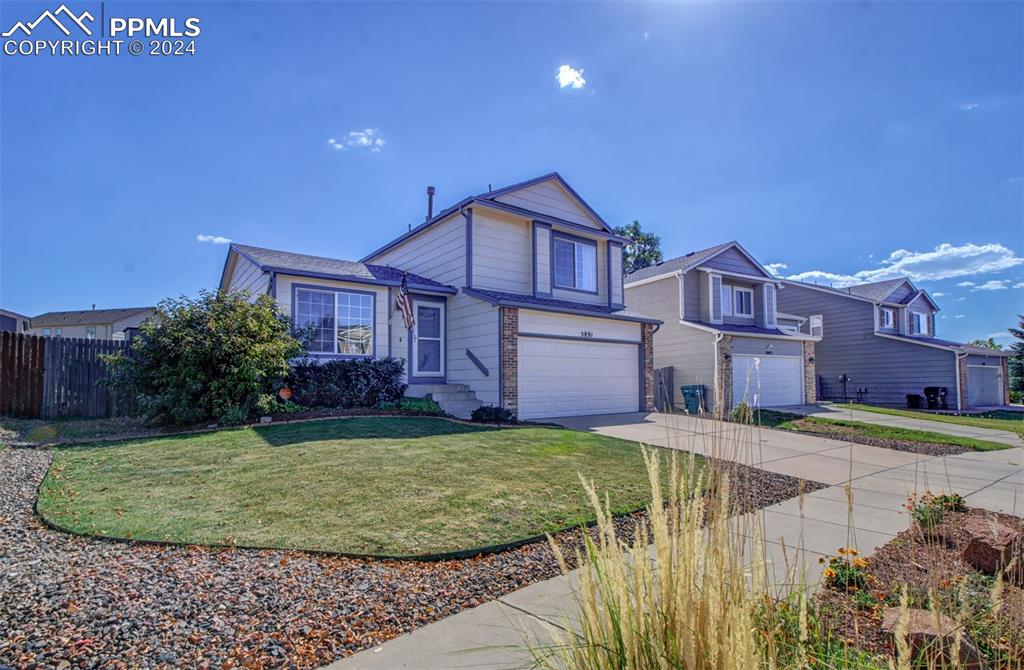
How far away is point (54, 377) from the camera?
10.7 metres

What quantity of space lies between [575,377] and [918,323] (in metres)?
25.4

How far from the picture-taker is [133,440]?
25.6 ft

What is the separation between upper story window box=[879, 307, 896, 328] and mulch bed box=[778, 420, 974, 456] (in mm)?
15877

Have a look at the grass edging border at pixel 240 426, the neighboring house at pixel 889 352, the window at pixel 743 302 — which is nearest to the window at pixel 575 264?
the grass edging border at pixel 240 426

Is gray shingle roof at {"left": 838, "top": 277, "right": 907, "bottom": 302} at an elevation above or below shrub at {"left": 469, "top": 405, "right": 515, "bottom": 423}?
above

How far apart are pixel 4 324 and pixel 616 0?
1350 inches

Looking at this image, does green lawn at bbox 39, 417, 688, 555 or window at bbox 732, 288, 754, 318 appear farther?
window at bbox 732, 288, 754, 318

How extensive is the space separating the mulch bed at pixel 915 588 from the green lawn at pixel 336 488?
1843 mm

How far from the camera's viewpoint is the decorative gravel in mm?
2348

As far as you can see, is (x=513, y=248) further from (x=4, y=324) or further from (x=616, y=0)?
(x=4, y=324)

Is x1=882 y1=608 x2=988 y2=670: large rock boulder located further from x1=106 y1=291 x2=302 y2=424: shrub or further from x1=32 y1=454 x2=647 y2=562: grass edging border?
x1=106 y1=291 x2=302 y2=424: shrub

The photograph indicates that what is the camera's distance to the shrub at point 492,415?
10.8 metres

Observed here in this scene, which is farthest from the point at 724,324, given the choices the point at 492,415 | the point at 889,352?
the point at 492,415

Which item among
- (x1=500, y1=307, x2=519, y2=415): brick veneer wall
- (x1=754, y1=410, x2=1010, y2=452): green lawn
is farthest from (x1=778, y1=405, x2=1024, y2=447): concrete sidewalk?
(x1=500, y1=307, x2=519, y2=415): brick veneer wall
